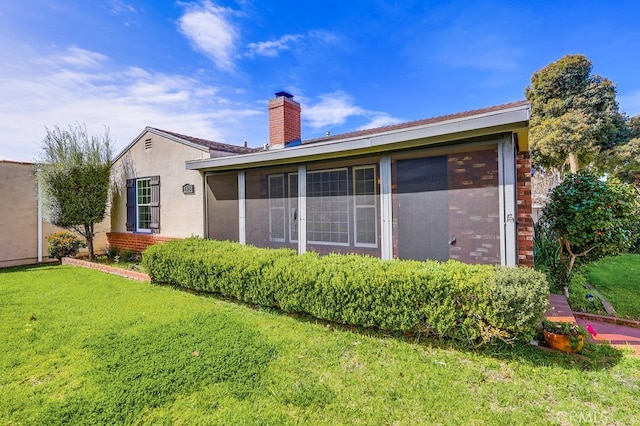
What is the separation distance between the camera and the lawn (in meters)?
2.69

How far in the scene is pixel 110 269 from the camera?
28.0 ft

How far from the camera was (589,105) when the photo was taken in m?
15.7

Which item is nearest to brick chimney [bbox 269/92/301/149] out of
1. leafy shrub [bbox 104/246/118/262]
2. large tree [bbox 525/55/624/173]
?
leafy shrub [bbox 104/246/118/262]

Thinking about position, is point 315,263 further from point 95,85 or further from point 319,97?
point 319,97

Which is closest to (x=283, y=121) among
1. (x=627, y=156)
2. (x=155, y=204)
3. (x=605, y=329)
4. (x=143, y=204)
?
(x=155, y=204)

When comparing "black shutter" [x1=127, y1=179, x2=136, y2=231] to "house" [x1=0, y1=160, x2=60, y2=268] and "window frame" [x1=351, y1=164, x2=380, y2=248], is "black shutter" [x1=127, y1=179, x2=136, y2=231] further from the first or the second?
"window frame" [x1=351, y1=164, x2=380, y2=248]

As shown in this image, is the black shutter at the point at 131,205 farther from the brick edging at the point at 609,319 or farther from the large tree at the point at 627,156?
the large tree at the point at 627,156

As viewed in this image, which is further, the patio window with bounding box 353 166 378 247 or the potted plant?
the patio window with bounding box 353 166 378 247

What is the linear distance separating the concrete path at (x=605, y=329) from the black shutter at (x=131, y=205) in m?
11.2

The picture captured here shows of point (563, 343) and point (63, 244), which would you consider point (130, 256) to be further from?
point (563, 343)

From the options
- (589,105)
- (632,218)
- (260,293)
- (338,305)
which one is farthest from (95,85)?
(589,105)

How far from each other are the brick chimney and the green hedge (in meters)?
5.17

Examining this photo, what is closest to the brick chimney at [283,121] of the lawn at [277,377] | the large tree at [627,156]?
the lawn at [277,377]

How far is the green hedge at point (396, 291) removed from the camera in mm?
3549
